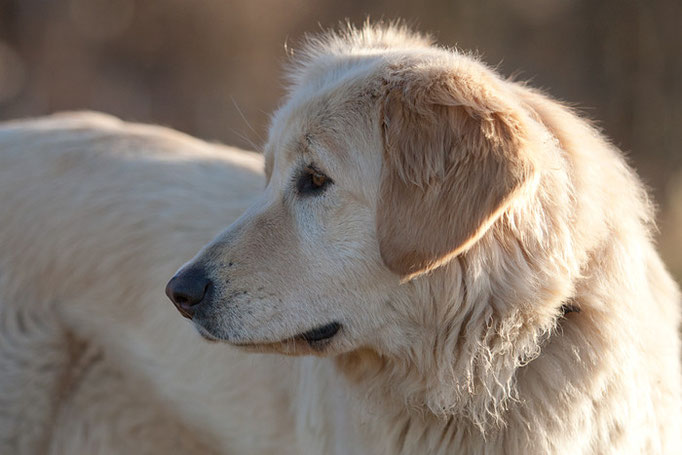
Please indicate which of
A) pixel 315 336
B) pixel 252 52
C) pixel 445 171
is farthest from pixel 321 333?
pixel 252 52

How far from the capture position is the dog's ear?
255cm

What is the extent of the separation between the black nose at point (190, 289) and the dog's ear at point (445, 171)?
0.62 metres

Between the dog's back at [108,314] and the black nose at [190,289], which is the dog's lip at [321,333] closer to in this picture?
the black nose at [190,289]

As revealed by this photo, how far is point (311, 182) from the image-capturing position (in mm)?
2881

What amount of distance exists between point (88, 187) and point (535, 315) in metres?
2.13

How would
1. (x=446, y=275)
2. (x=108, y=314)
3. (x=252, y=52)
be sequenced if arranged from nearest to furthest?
(x=446, y=275) → (x=108, y=314) → (x=252, y=52)

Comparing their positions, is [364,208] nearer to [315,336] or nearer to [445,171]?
[445,171]

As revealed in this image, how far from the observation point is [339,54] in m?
3.46

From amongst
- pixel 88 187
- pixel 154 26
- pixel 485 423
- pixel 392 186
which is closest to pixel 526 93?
pixel 392 186

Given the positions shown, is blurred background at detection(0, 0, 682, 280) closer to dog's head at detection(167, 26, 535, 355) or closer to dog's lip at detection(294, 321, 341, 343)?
dog's head at detection(167, 26, 535, 355)

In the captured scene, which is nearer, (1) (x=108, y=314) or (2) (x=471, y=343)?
(2) (x=471, y=343)

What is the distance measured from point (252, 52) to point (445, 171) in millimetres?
10469

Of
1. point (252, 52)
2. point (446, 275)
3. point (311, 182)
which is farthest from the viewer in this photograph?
point (252, 52)

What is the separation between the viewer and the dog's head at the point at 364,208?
2.58 m
